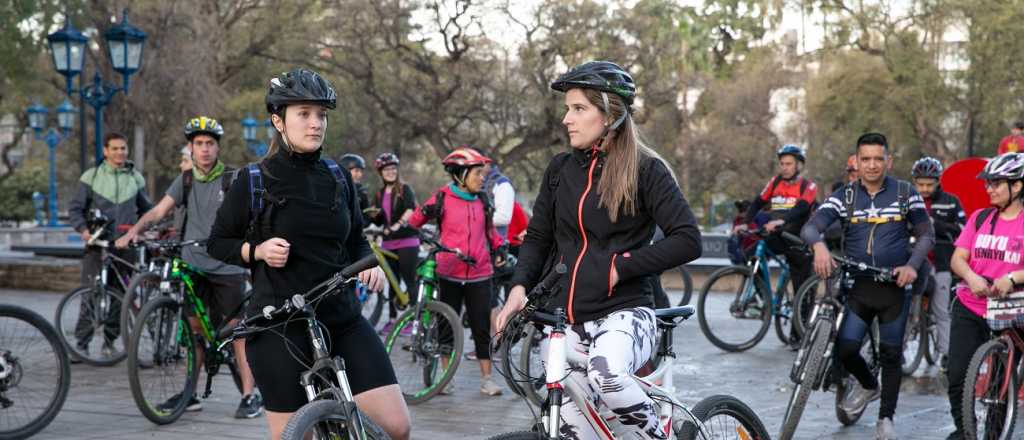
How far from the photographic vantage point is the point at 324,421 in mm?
3904

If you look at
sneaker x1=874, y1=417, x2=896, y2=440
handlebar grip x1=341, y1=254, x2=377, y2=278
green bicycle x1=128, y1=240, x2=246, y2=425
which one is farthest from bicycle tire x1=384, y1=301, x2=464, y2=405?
handlebar grip x1=341, y1=254, x2=377, y2=278

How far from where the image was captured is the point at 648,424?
13.4 feet

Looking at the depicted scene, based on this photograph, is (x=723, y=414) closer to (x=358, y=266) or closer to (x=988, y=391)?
(x=358, y=266)

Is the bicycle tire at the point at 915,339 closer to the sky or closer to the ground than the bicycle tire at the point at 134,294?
closer to the ground

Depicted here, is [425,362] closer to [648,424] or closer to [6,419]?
[6,419]

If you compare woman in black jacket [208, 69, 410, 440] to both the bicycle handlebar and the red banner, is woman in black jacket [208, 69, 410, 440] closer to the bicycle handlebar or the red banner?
the bicycle handlebar

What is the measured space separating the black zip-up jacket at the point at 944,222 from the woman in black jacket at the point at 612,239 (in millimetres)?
7508

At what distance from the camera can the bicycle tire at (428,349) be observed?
8.73m

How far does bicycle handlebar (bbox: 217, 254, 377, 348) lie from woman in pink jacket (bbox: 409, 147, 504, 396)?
478 cm

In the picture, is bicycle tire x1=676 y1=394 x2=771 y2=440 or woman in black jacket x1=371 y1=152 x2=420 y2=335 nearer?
bicycle tire x1=676 y1=394 x2=771 y2=440

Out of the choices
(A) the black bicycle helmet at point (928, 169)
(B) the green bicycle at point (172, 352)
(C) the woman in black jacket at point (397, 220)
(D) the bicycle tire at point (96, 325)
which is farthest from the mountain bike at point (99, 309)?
(A) the black bicycle helmet at point (928, 169)

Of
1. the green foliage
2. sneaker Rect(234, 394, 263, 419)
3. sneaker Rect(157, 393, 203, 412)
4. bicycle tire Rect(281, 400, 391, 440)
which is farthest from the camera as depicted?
the green foliage

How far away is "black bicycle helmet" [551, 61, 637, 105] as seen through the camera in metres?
4.05

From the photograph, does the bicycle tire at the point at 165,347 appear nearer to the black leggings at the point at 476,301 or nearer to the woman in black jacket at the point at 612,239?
the black leggings at the point at 476,301
